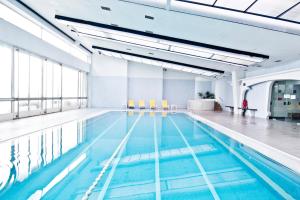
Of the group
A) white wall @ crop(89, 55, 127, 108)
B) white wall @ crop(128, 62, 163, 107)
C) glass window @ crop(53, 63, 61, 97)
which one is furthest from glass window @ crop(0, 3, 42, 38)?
white wall @ crop(128, 62, 163, 107)

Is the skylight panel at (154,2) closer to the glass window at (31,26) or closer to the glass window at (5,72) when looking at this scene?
the glass window at (31,26)

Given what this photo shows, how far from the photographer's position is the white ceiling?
6.37 m

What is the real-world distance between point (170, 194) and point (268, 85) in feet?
37.1

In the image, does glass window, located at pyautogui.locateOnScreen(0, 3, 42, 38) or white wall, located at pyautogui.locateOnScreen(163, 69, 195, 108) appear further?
white wall, located at pyautogui.locateOnScreen(163, 69, 195, 108)

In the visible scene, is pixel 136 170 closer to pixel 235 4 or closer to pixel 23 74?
pixel 235 4

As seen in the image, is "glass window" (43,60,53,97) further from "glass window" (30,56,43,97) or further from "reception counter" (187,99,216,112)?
"reception counter" (187,99,216,112)

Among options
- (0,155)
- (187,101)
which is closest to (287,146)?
(0,155)

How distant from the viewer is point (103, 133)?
7.95 meters

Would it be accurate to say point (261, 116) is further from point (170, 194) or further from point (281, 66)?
point (170, 194)

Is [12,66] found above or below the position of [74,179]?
above

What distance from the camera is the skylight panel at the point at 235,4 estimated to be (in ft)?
17.1

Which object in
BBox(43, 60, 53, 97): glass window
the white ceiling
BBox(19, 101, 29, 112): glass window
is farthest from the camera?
BBox(43, 60, 53, 97): glass window

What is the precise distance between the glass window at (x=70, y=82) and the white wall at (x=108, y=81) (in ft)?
7.50

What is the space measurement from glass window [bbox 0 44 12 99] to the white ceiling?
197cm
